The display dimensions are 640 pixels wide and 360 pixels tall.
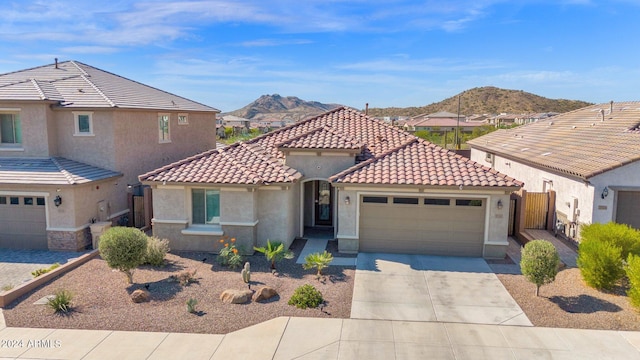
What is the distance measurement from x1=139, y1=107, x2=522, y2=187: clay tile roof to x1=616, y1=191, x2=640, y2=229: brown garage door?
14.7 ft

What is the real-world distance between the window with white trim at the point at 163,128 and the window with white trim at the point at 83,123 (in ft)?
13.2

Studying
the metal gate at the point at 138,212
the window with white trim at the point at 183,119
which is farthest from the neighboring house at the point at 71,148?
the metal gate at the point at 138,212

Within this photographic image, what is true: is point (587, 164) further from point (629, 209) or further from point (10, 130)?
point (10, 130)

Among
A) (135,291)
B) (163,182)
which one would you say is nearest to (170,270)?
(135,291)

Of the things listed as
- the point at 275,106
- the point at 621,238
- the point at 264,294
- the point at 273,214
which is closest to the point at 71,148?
the point at 273,214

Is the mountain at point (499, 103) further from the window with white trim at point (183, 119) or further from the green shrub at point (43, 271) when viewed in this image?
the green shrub at point (43, 271)

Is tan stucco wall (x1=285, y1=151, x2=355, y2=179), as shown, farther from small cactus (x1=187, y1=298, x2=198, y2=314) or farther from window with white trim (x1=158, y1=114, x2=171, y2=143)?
window with white trim (x1=158, y1=114, x2=171, y2=143)

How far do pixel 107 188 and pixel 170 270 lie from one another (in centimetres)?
662

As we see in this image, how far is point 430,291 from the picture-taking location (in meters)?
12.5

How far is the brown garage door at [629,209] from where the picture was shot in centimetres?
1608

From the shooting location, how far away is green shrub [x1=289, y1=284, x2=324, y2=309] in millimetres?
11328

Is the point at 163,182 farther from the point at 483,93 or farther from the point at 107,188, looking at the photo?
the point at 483,93

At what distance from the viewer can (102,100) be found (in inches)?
756

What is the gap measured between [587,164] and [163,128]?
19.3 meters
